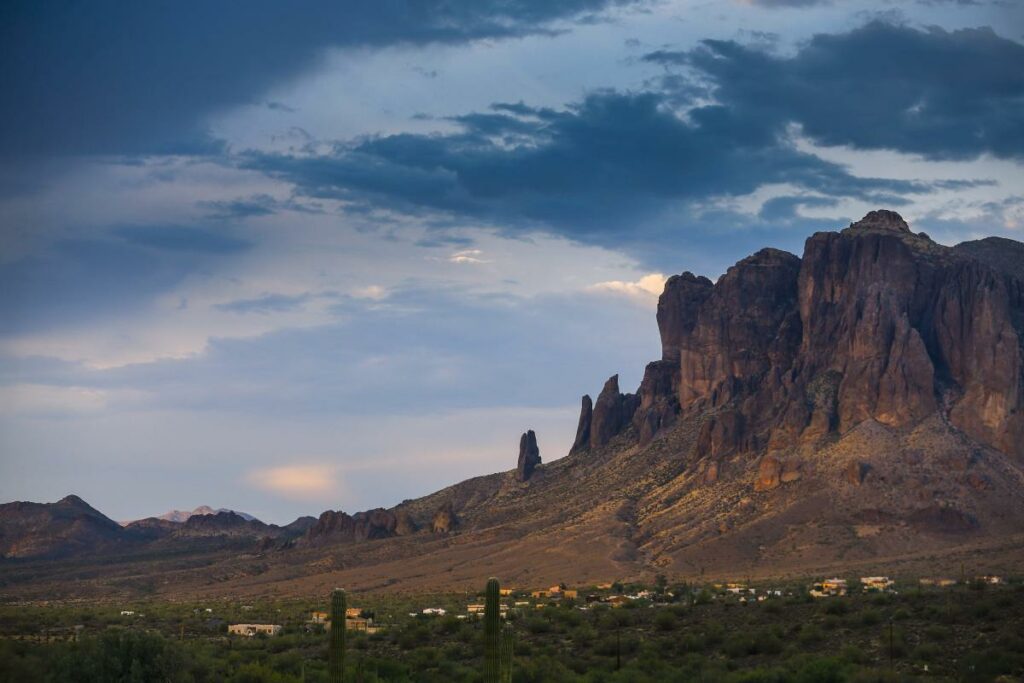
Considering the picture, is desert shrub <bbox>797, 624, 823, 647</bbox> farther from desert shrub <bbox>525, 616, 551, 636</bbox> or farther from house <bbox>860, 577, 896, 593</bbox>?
house <bbox>860, 577, 896, 593</bbox>

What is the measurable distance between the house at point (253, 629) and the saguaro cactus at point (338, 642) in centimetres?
4675

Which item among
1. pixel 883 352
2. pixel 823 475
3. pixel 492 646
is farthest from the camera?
pixel 883 352

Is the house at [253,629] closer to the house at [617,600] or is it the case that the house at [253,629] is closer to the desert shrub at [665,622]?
the house at [617,600]

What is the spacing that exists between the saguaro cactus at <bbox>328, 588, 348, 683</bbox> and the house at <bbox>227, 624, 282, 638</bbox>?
46749 millimetres

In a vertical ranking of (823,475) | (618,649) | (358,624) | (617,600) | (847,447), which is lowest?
(618,649)

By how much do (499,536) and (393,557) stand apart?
46.9ft

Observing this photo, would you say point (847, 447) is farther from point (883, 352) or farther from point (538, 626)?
point (538, 626)

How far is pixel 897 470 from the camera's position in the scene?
165 metres

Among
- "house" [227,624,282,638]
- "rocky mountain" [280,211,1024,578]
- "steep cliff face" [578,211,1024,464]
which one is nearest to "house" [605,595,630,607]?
"house" [227,624,282,638]

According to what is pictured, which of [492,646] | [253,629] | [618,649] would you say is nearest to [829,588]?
[618,649]

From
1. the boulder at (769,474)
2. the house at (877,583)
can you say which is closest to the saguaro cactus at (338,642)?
the house at (877,583)

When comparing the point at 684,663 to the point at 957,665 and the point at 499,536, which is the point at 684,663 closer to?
the point at 957,665

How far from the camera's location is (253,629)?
102m

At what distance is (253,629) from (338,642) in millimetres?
53643
